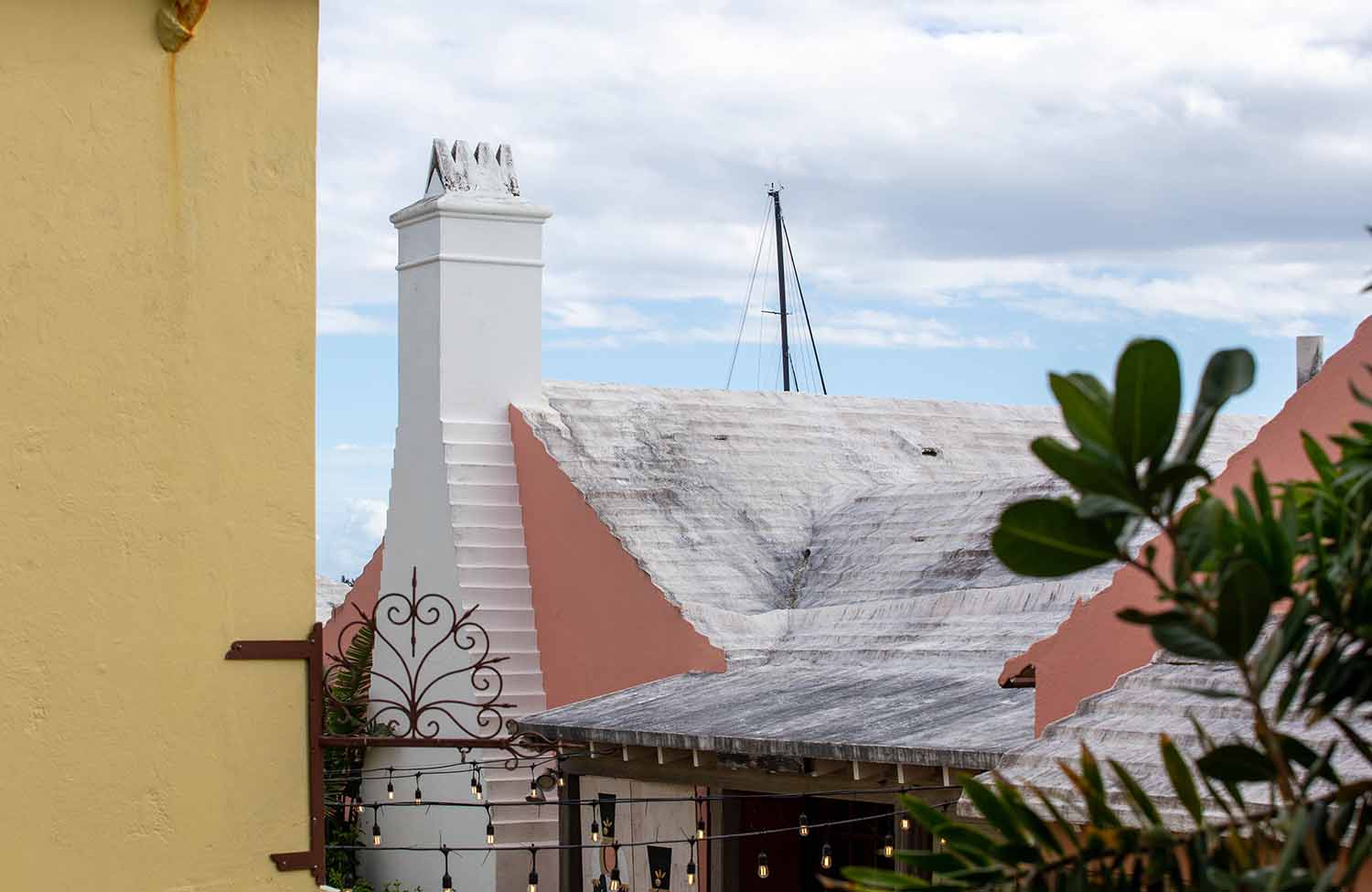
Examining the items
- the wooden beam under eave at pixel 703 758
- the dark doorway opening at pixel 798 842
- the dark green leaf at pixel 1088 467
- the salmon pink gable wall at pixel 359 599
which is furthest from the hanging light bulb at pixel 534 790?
the dark green leaf at pixel 1088 467

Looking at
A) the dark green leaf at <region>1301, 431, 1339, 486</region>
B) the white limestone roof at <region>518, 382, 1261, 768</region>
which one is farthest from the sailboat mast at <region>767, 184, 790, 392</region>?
the dark green leaf at <region>1301, 431, 1339, 486</region>

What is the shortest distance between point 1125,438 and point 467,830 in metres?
11.1

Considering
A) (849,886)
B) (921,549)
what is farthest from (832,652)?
(849,886)

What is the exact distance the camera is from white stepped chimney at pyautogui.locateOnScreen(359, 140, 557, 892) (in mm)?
13141

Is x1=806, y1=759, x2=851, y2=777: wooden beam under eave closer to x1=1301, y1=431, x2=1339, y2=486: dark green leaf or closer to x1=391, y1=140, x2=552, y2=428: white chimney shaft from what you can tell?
x1=391, y1=140, x2=552, y2=428: white chimney shaft

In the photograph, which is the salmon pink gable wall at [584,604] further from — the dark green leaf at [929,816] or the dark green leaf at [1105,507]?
the dark green leaf at [1105,507]

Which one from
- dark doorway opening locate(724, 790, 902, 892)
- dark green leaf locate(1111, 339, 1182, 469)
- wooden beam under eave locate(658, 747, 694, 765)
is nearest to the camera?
dark green leaf locate(1111, 339, 1182, 469)

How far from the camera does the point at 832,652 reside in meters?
11.1

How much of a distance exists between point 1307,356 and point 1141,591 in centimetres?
109

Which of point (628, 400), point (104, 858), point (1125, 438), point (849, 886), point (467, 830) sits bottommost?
point (467, 830)

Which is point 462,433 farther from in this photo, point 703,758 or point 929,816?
point 929,816

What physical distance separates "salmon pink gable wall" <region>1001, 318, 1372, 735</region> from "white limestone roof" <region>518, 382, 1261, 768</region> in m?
0.86

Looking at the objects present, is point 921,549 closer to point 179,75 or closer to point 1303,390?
point 1303,390

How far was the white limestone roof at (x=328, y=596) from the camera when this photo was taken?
57.3ft
